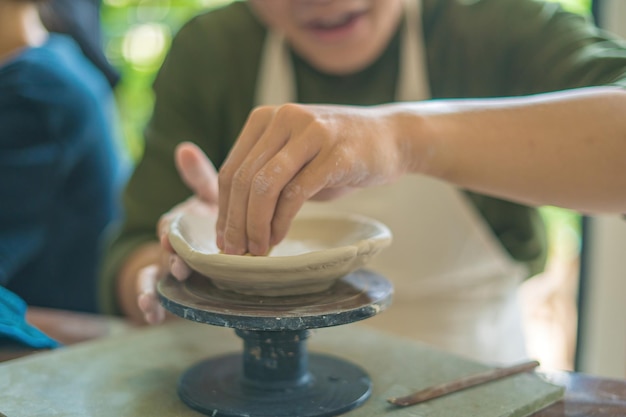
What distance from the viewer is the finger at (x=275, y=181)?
789 mm

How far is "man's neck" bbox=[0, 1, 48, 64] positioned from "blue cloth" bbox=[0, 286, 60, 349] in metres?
0.94

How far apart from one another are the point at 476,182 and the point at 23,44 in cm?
130

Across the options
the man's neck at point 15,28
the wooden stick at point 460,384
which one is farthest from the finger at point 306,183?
the man's neck at point 15,28

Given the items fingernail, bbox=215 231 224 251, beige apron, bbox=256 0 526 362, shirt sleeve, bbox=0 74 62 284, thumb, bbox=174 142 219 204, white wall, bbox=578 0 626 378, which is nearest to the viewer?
fingernail, bbox=215 231 224 251

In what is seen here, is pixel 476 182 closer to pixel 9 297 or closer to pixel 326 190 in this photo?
pixel 326 190

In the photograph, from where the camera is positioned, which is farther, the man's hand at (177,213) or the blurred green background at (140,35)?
the blurred green background at (140,35)

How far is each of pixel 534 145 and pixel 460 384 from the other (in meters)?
0.31

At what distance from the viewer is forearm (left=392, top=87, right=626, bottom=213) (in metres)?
0.88

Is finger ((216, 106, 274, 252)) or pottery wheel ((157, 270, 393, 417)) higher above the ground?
finger ((216, 106, 274, 252))

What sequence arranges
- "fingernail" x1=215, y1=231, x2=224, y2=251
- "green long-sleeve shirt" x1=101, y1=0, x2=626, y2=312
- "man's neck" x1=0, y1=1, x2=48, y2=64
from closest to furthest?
1. "fingernail" x1=215, y1=231, x2=224, y2=251
2. "green long-sleeve shirt" x1=101, y1=0, x2=626, y2=312
3. "man's neck" x1=0, y1=1, x2=48, y2=64

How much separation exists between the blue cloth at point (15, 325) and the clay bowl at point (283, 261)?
25 centimetres

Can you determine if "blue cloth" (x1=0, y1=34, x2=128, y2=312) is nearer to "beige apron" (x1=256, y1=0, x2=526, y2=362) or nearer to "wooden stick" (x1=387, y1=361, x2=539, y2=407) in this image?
"beige apron" (x1=256, y1=0, x2=526, y2=362)

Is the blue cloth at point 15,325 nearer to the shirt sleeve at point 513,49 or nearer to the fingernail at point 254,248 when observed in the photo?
the fingernail at point 254,248

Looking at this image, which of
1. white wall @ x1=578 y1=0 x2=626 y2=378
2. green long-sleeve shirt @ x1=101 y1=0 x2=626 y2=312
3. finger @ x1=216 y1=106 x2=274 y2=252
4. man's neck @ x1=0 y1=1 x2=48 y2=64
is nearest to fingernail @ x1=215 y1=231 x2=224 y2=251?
finger @ x1=216 y1=106 x2=274 y2=252
